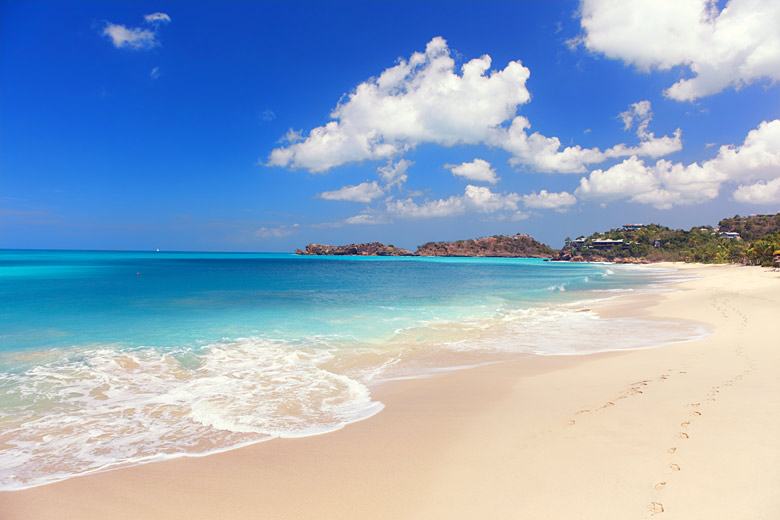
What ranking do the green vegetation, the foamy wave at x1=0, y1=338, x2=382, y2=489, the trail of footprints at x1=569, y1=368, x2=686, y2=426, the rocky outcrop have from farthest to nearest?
the rocky outcrop → the green vegetation → the trail of footprints at x1=569, y1=368, x2=686, y2=426 → the foamy wave at x1=0, y1=338, x2=382, y2=489

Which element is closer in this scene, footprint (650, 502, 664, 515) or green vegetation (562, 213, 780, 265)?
footprint (650, 502, 664, 515)

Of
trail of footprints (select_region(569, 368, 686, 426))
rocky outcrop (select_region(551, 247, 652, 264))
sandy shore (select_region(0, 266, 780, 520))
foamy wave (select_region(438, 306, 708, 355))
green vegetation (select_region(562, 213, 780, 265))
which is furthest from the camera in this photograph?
rocky outcrop (select_region(551, 247, 652, 264))

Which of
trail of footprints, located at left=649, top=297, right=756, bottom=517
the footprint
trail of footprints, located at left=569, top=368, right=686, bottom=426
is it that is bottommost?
trail of footprints, located at left=569, top=368, right=686, bottom=426

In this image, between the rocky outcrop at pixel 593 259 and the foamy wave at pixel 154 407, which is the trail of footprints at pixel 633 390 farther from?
the rocky outcrop at pixel 593 259

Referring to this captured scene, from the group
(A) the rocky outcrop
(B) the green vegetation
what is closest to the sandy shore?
(B) the green vegetation

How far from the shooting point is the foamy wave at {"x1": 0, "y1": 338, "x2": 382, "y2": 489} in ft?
16.1

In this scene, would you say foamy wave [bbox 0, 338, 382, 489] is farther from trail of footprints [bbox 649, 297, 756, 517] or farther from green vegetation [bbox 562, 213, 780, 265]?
green vegetation [bbox 562, 213, 780, 265]

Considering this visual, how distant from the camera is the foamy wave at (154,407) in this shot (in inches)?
193

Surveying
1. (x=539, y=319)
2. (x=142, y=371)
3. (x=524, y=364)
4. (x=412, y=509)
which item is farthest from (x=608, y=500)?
(x=539, y=319)

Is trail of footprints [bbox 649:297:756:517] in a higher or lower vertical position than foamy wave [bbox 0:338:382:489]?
higher

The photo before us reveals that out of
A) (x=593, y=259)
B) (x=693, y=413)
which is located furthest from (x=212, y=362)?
(x=593, y=259)

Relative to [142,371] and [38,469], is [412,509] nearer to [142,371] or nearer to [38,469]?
[38,469]

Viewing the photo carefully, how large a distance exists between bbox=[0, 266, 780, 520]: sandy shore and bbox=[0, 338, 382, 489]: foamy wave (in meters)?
0.54

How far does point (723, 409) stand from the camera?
5.11 metres
